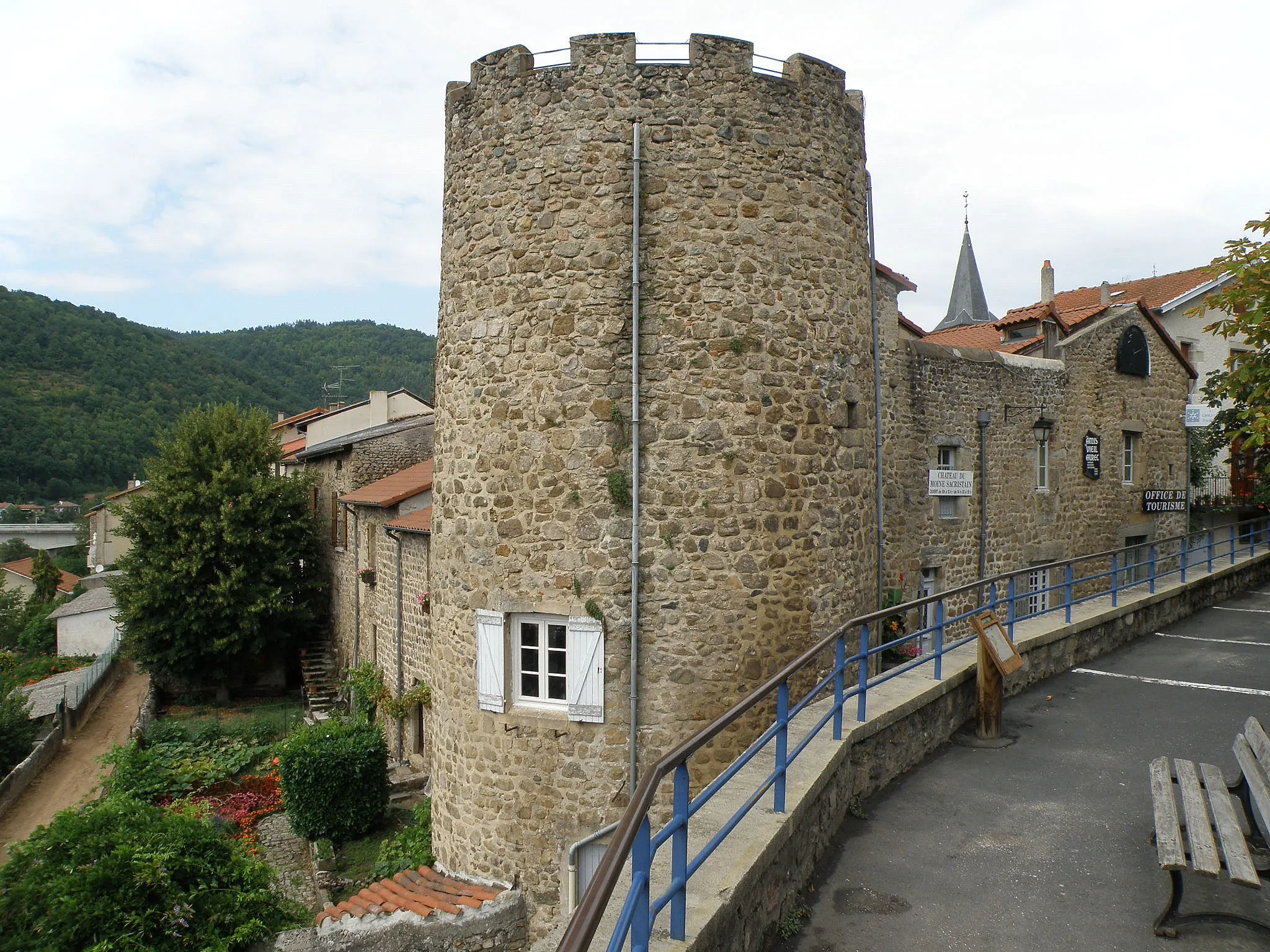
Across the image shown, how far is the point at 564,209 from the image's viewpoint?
24.6 feet

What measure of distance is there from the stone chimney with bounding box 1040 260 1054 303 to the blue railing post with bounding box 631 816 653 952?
23.0m

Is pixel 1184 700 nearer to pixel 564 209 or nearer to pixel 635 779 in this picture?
pixel 635 779

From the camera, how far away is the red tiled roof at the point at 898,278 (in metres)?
12.6

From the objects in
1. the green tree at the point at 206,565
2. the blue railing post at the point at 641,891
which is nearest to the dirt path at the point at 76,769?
the green tree at the point at 206,565

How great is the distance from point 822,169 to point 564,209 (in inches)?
98.5

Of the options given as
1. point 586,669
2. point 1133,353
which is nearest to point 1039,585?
point 1133,353

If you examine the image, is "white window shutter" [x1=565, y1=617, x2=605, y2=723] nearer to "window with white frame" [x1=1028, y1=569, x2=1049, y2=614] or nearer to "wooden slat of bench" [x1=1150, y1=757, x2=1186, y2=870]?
"wooden slat of bench" [x1=1150, y1=757, x2=1186, y2=870]

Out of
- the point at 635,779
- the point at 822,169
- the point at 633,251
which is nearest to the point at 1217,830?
the point at 635,779

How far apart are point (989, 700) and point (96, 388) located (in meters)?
83.0

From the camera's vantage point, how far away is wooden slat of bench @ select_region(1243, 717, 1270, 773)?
429cm

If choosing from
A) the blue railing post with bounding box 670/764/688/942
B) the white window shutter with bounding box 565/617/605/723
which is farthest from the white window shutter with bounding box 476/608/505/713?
the blue railing post with bounding box 670/764/688/942

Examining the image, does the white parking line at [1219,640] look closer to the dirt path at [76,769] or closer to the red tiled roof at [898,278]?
the red tiled roof at [898,278]

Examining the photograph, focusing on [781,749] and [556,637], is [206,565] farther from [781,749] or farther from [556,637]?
[781,749]

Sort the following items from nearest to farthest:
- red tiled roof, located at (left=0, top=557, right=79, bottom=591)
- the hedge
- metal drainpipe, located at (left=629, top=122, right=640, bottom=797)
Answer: metal drainpipe, located at (left=629, top=122, right=640, bottom=797), the hedge, red tiled roof, located at (left=0, top=557, right=79, bottom=591)
